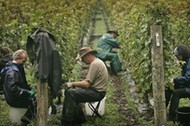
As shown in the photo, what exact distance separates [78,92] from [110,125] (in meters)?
0.97

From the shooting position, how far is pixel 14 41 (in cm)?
1262

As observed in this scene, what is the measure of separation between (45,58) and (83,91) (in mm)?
1250

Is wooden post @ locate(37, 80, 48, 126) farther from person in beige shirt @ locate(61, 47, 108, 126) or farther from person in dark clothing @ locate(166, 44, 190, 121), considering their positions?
person in dark clothing @ locate(166, 44, 190, 121)

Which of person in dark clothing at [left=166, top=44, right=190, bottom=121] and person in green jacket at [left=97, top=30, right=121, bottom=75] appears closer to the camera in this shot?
person in dark clothing at [left=166, top=44, right=190, bottom=121]

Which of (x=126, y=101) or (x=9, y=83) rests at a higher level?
(x=9, y=83)

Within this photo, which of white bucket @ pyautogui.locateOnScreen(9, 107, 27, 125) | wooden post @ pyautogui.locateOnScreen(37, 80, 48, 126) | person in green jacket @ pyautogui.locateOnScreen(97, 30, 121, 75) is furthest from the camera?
person in green jacket @ pyautogui.locateOnScreen(97, 30, 121, 75)

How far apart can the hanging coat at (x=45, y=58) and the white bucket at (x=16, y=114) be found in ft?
3.95

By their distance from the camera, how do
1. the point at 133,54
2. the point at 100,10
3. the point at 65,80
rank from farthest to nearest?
1. the point at 100,10
2. the point at 133,54
3. the point at 65,80

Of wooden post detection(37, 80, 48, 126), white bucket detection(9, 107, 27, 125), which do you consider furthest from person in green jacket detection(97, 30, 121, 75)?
wooden post detection(37, 80, 48, 126)

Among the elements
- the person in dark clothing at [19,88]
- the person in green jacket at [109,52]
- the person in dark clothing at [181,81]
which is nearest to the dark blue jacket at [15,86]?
the person in dark clothing at [19,88]

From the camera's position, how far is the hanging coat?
20.7 ft

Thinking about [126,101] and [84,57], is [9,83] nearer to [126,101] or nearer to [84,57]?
[84,57]

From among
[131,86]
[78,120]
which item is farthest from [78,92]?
[131,86]

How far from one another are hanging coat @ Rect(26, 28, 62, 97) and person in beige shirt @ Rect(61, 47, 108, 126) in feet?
2.23
